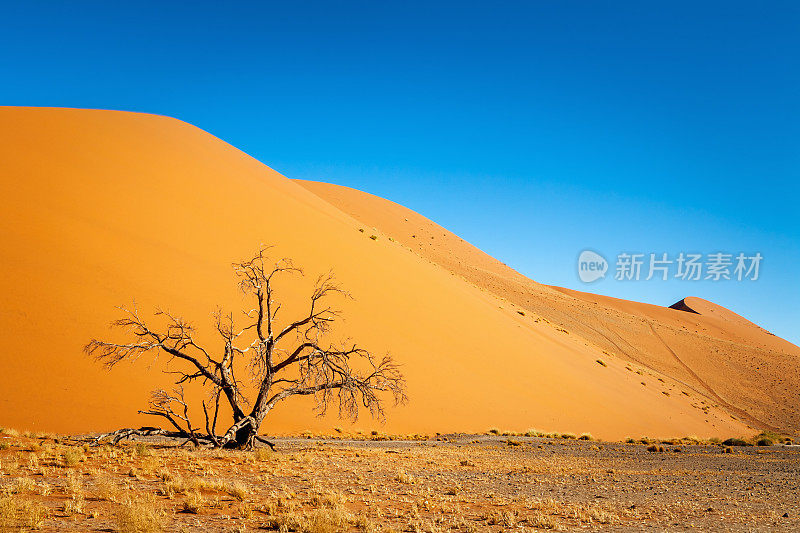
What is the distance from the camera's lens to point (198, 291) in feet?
67.3

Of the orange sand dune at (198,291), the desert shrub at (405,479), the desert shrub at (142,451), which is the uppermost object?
the orange sand dune at (198,291)

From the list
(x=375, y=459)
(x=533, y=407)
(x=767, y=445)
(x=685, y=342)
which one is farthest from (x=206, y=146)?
(x=685, y=342)

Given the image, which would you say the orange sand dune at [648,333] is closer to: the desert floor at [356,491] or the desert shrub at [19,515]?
the desert floor at [356,491]

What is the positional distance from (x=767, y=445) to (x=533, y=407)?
10.7 m

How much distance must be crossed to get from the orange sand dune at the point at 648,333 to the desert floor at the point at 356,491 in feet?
115

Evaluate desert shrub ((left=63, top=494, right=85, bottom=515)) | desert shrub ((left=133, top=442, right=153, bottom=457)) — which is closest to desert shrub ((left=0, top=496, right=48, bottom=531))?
desert shrub ((left=63, top=494, right=85, bottom=515))

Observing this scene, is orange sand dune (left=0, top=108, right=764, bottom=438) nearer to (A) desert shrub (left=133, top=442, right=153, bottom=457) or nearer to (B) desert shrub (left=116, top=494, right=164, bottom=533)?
(A) desert shrub (left=133, top=442, right=153, bottom=457)

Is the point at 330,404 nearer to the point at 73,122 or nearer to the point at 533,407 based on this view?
the point at 533,407

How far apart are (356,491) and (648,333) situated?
2201 inches

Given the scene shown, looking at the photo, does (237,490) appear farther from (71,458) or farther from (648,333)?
(648,333)

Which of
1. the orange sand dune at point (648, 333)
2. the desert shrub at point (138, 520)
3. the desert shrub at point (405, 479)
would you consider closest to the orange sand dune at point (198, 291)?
the desert shrub at point (405, 479)

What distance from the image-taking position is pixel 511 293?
56156 millimetres

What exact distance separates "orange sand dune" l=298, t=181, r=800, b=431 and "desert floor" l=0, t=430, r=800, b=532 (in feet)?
115

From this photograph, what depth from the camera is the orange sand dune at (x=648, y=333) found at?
148 ft
